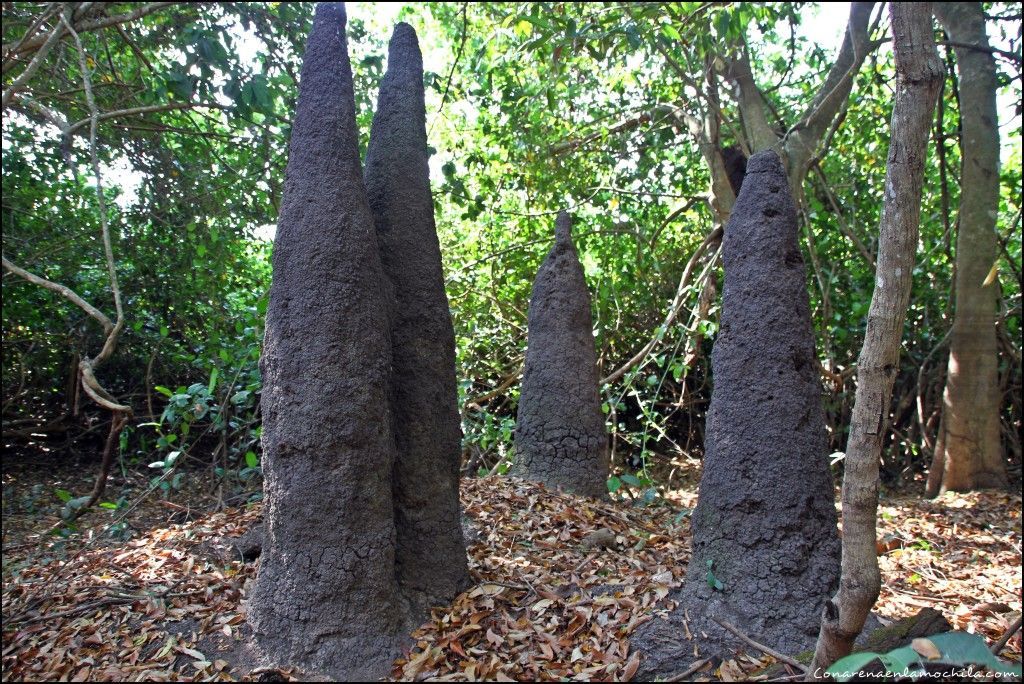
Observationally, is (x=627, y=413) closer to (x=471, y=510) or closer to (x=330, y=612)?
(x=471, y=510)

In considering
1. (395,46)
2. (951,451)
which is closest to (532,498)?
(395,46)

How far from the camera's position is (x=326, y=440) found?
12.4ft

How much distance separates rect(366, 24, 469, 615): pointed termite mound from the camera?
14.0ft

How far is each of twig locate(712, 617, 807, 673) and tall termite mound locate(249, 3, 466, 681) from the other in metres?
1.50

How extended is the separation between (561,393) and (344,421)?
317 centimetres

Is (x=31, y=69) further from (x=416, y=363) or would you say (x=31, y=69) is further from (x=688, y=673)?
(x=688, y=673)

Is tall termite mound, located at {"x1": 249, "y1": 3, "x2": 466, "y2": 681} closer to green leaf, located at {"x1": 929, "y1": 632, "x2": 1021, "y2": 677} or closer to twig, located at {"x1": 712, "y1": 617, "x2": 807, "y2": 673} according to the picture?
twig, located at {"x1": 712, "y1": 617, "x2": 807, "y2": 673}

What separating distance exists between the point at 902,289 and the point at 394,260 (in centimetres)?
275

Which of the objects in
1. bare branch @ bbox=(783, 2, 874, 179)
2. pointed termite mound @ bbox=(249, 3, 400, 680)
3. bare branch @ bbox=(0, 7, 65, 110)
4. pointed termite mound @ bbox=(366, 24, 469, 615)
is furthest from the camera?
bare branch @ bbox=(783, 2, 874, 179)

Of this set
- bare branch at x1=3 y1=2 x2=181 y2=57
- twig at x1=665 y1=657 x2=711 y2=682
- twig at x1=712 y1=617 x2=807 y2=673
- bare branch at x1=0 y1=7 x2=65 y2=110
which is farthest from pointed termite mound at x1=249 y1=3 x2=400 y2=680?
bare branch at x1=3 y1=2 x2=181 y2=57

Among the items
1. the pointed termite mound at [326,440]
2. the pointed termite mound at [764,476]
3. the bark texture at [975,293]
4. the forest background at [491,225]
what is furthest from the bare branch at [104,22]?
the bark texture at [975,293]

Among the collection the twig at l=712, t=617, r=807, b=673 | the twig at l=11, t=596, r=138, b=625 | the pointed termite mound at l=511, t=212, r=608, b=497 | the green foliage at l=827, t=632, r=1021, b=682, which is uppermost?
the pointed termite mound at l=511, t=212, r=608, b=497

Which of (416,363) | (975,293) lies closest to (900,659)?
(416,363)

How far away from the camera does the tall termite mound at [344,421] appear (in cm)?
380
